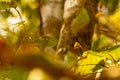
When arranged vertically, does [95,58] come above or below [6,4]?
below

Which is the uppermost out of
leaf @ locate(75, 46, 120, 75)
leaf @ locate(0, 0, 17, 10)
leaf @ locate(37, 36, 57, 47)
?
leaf @ locate(0, 0, 17, 10)

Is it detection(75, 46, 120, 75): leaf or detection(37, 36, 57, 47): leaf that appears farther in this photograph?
detection(37, 36, 57, 47): leaf

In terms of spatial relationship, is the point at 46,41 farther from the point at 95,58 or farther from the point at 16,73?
the point at 16,73

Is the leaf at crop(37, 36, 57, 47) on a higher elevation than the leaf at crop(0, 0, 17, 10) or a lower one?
lower

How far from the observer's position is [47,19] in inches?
53.1

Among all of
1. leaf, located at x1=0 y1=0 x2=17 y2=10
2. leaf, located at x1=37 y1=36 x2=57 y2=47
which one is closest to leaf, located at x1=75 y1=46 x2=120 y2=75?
leaf, located at x1=37 y1=36 x2=57 y2=47

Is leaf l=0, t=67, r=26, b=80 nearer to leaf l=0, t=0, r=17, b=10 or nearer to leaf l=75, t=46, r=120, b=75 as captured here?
leaf l=75, t=46, r=120, b=75

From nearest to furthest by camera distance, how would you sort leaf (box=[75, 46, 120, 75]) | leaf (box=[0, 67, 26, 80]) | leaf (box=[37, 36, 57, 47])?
leaf (box=[0, 67, 26, 80])
leaf (box=[75, 46, 120, 75])
leaf (box=[37, 36, 57, 47])

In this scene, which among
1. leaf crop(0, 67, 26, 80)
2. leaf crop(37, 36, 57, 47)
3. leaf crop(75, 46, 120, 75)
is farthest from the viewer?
leaf crop(37, 36, 57, 47)

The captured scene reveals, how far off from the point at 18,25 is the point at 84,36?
0.41m

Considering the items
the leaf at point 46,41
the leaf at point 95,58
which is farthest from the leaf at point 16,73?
the leaf at point 46,41

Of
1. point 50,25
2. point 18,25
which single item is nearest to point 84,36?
point 50,25

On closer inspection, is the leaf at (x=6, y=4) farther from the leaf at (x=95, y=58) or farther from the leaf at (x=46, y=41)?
the leaf at (x=95, y=58)

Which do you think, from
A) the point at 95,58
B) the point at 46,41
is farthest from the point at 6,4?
the point at 95,58
